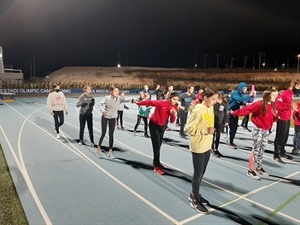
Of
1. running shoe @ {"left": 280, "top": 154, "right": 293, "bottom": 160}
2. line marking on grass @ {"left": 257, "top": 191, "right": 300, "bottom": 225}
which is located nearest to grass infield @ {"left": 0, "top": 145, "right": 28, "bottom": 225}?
line marking on grass @ {"left": 257, "top": 191, "right": 300, "bottom": 225}

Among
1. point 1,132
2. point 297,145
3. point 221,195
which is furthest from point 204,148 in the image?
point 1,132

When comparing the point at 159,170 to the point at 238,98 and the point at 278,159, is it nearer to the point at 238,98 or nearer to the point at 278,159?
the point at 278,159

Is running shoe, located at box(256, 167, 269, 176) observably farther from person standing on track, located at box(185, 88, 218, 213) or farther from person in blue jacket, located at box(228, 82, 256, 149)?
person standing on track, located at box(185, 88, 218, 213)

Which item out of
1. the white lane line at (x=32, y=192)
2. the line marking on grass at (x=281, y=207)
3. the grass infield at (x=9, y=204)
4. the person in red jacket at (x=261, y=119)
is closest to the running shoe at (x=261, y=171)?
the person in red jacket at (x=261, y=119)

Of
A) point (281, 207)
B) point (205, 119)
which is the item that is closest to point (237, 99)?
point (281, 207)

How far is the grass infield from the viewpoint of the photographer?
3.67 meters

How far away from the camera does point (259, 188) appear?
5047 mm

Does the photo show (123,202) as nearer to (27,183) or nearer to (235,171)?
(27,183)

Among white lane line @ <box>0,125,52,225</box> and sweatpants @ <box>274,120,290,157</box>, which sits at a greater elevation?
sweatpants @ <box>274,120,290,157</box>

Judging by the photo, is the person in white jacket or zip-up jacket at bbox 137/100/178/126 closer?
zip-up jacket at bbox 137/100/178/126

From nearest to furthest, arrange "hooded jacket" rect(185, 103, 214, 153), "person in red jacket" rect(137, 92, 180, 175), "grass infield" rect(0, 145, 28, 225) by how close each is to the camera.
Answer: "grass infield" rect(0, 145, 28, 225), "hooded jacket" rect(185, 103, 214, 153), "person in red jacket" rect(137, 92, 180, 175)

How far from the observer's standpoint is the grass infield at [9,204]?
3668 millimetres

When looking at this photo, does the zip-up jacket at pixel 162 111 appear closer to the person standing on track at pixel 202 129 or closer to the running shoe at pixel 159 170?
the running shoe at pixel 159 170

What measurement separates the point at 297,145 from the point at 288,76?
86934 mm
